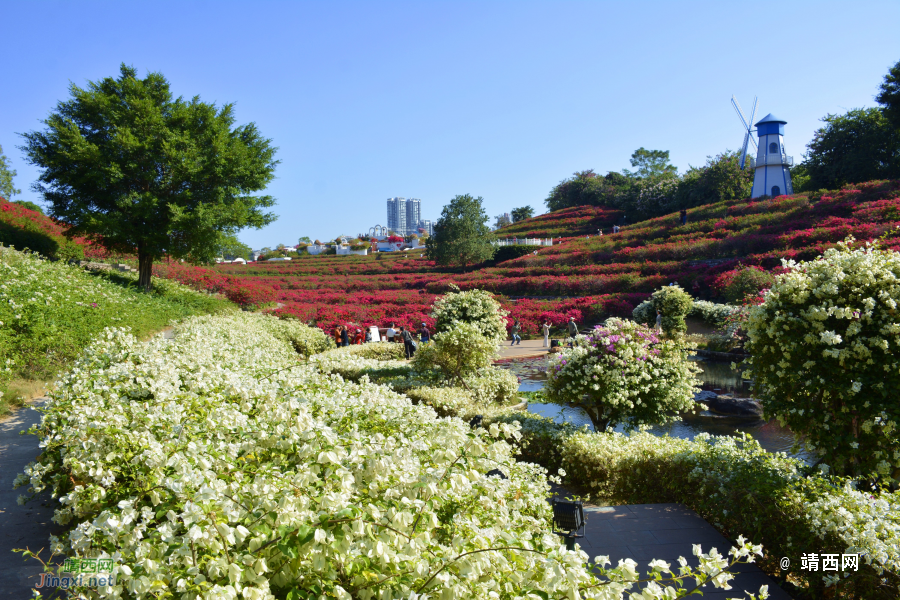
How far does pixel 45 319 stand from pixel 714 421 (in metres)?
12.8

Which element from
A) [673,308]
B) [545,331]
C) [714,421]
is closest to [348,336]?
[545,331]

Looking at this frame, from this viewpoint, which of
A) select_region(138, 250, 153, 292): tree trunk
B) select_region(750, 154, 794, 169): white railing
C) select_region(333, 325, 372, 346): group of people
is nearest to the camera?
select_region(138, 250, 153, 292): tree trunk

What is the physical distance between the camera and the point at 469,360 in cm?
1068

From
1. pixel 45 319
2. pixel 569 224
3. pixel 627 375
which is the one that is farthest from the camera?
pixel 569 224

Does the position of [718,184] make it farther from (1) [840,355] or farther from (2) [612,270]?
(1) [840,355]

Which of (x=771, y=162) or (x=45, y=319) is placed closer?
(x=45, y=319)

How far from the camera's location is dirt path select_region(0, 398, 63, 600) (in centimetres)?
341

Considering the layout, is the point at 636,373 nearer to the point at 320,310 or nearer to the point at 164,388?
the point at 164,388

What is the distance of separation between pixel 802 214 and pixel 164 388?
3957cm

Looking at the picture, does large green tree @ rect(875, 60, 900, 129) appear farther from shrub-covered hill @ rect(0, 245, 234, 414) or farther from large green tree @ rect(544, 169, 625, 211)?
shrub-covered hill @ rect(0, 245, 234, 414)

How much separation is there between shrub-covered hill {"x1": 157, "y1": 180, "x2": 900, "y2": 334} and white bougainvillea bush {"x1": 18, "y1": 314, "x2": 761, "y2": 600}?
19228 mm

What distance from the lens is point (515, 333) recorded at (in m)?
23.1

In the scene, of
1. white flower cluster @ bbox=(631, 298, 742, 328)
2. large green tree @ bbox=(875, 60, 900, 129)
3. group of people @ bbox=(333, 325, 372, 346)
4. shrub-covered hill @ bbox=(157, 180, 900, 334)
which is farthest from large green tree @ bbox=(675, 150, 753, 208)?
group of people @ bbox=(333, 325, 372, 346)

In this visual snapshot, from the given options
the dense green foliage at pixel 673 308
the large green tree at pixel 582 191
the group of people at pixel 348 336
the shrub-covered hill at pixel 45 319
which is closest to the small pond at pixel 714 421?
the dense green foliage at pixel 673 308
